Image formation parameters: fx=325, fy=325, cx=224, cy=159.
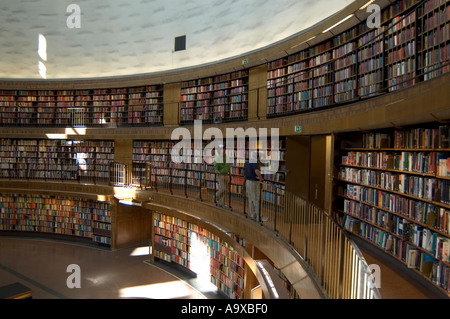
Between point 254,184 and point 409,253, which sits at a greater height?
point 254,184

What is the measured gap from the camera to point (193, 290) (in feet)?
24.2

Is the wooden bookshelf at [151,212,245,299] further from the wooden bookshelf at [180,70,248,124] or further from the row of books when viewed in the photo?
the wooden bookshelf at [180,70,248,124]

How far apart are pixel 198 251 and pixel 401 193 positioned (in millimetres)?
5317

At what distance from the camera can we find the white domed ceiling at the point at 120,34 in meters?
8.72

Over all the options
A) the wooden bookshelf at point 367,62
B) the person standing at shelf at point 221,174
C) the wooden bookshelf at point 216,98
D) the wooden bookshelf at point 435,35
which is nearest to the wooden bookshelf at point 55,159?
the wooden bookshelf at point 216,98

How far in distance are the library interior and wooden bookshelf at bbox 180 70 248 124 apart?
6cm

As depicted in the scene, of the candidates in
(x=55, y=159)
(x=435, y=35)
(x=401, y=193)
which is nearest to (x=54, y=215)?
(x=55, y=159)

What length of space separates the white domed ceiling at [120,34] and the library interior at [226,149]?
0.16 ft

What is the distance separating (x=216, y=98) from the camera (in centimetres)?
886

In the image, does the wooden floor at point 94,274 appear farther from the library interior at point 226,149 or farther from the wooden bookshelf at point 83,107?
the wooden bookshelf at point 83,107

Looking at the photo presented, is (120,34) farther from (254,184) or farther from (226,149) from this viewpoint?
(254,184)
